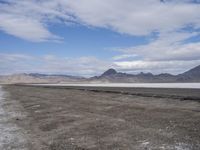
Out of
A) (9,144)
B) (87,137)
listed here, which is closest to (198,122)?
(87,137)

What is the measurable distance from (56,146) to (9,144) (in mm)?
2153

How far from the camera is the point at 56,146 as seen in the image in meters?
11.4

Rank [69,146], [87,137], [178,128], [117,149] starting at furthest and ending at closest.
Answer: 1. [178,128]
2. [87,137]
3. [69,146]
4. [117,149]

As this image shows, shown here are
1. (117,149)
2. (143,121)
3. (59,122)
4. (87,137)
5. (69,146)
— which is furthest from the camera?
(59,122)

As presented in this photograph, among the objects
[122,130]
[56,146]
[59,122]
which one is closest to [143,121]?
[122,130]

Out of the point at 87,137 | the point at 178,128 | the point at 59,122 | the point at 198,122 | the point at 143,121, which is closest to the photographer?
the point at 87,137

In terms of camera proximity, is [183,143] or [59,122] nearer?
[183,143]

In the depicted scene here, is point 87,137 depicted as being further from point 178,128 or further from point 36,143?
point 178,128

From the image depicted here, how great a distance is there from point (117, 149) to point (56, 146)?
2550 millimetres

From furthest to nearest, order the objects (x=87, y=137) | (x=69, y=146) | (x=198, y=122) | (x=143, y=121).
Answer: (x=143, y=121) < (x=198, y=122) < (x=87, y=137) < (x=69, y=146)

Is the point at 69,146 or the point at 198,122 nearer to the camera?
the point at 69,146

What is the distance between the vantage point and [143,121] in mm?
16078

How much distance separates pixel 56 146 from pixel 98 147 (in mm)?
1751

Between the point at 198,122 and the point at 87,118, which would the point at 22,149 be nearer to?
the point at 87,118
